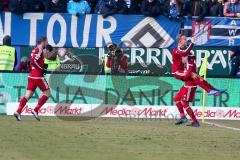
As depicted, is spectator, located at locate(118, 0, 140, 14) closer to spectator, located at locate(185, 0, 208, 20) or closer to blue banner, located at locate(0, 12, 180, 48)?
blue banner, located at locate(0, 12, 180, 48)

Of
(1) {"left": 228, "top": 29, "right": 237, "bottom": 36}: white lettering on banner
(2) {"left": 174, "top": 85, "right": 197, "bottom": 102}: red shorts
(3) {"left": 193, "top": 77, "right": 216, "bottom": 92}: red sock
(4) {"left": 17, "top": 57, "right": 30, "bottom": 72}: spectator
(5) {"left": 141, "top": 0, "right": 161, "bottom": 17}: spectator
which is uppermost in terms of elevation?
(5) {"left": 141, "top": 0, "right": 161, "bottom": 17}: spectator

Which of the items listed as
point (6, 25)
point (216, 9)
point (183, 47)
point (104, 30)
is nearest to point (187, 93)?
point (183, 47)

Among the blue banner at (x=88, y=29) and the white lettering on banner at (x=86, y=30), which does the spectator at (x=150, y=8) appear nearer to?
the blue banner at (x=88, y=29)

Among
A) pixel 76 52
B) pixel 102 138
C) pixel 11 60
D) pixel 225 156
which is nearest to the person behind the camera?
pixel 225 156

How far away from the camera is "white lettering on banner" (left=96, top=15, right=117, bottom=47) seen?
2439cm

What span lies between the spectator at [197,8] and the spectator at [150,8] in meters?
1.02

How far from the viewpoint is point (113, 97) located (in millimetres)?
21078

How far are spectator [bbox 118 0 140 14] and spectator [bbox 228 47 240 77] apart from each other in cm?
340

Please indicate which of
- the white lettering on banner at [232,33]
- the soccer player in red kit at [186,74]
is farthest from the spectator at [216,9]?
the soccer player in red kit at [186,74]

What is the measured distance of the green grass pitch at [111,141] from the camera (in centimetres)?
1262

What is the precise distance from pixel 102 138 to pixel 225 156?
10.1 feet

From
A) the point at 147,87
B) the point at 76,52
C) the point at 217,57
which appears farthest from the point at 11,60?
the point at 217,57

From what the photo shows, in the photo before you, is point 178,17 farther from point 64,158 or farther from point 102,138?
point 64,158

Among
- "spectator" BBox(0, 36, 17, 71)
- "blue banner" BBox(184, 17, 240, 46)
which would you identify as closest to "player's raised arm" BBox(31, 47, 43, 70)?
"spectator" BBox(0, 36, 17, 71)
